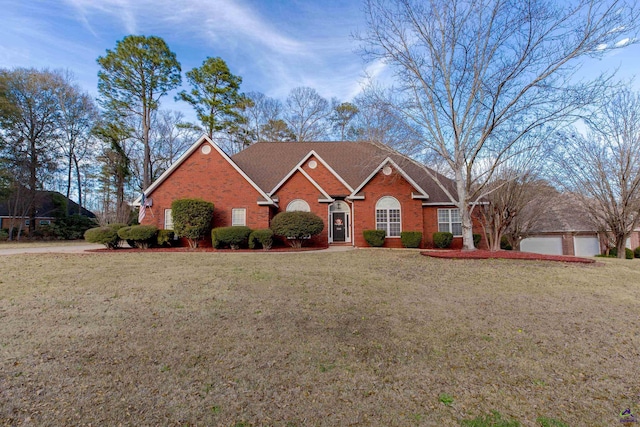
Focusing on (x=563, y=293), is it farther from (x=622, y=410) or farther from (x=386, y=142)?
(x=386, y=142)

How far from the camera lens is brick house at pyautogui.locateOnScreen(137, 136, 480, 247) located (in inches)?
709

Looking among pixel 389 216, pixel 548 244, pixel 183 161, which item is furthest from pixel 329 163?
pixel 548 244

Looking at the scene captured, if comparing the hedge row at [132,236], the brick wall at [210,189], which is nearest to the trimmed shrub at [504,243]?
the brick wall at [210,189]

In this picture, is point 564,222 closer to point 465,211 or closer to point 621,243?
point 621,243

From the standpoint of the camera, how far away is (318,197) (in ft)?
60.9

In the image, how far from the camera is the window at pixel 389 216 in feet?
61.3

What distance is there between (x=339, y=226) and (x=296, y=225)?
4296mm

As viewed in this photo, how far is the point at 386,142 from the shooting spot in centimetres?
1508

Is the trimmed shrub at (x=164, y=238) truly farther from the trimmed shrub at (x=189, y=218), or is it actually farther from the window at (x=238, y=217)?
the window at (x=238, y=217)

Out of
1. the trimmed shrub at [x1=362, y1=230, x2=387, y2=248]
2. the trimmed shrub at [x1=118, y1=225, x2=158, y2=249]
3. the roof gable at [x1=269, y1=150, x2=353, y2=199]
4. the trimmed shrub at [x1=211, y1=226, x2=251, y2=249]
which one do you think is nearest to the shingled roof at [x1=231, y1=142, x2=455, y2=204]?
the roof gable at [x1=269, y1=150, x2=353, y2=199]

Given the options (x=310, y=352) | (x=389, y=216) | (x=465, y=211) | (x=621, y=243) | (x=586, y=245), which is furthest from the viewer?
(x=586, y=245)

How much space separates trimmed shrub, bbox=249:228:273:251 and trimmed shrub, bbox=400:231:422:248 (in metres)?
7.40

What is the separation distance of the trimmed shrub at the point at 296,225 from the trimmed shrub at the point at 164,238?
548 centimetres

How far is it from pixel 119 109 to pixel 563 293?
32.7 m
